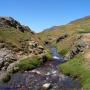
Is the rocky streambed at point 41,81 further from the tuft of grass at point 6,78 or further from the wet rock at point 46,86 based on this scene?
the tuft of grass at point 6,78

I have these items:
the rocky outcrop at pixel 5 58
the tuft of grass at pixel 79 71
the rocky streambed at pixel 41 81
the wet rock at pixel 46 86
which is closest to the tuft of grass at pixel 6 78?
the rocky streambed at pixel 41 81

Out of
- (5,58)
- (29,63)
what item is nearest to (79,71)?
(29,63)

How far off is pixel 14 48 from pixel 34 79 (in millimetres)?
19117

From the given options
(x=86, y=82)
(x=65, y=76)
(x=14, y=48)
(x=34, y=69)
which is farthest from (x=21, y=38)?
(x=86, y=82)

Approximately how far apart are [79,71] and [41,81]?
23.8 ft

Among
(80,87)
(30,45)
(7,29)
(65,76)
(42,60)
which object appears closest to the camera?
(80,87)

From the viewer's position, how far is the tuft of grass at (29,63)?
52722 millimetres

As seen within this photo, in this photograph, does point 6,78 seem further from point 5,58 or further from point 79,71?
point 79,71

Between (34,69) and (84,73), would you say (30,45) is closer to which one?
(34,69)

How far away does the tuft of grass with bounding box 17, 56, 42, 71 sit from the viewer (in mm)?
52722

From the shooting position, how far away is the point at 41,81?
146ft

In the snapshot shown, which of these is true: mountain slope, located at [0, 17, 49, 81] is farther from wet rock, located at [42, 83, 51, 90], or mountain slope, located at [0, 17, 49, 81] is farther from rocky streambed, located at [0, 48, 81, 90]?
wet rock, located at [42, 83, 51, 90]

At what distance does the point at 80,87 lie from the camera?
4044cm

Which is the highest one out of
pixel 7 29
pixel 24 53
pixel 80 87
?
pixel 7 29
